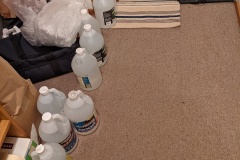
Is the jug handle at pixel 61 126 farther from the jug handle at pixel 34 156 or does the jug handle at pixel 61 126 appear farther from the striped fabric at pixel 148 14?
the striped fabric at pixel 148 14

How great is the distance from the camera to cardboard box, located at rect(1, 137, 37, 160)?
1032 mm

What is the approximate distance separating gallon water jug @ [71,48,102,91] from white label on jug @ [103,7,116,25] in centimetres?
37

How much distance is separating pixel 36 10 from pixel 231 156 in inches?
47.1

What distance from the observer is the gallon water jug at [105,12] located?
4.89ft

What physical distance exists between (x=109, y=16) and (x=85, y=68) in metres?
0.45

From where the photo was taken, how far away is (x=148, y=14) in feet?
5.32

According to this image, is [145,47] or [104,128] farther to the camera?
[145,47]

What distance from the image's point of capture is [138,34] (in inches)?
61.9

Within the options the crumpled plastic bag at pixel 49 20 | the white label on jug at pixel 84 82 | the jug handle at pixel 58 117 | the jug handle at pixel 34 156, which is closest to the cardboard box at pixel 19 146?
the jug handle at pixel 34 156

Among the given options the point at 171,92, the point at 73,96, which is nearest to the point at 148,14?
the point at 171,92

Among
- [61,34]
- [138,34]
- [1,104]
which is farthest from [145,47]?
[1,104]

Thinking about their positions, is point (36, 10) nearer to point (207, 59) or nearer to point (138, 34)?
point (138, 34)

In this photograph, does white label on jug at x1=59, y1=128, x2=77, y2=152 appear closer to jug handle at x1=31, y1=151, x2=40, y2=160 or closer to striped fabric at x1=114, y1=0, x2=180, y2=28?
jug handle at x1=31, y1=151, x2=40, y2=160

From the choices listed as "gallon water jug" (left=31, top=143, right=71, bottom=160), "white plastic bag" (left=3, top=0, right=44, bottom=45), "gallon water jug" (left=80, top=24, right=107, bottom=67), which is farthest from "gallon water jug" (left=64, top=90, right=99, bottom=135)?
"white plastic bag" (left=3, top=0, right=44, bottom=45)
